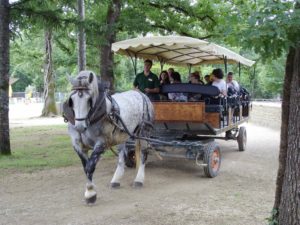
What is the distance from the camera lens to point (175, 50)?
10.6 m

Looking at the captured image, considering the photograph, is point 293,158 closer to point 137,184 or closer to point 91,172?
point 91,172

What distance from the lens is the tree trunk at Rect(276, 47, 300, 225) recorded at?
4.35 m

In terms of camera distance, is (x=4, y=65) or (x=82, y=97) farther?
(x=4, y=65)

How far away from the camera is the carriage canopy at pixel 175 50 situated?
28.5ft

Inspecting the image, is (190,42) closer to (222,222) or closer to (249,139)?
(222,222)

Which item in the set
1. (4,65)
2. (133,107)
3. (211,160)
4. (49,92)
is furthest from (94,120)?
(49,92)

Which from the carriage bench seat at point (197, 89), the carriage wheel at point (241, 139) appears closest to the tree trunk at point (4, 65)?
the carriage bench seat at point (197, 89)

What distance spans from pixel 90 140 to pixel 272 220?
3.26m

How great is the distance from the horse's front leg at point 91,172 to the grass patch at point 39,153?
10.8ft

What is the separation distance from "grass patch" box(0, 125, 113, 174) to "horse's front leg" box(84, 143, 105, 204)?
3279 millimetres

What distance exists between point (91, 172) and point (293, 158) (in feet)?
11.1

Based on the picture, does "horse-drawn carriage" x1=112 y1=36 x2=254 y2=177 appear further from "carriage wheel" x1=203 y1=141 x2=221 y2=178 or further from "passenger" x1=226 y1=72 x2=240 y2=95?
"passenger" x1=226 y1=72 x2=240 y2=95

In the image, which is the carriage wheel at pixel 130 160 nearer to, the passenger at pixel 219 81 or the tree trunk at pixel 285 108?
the passenger at pixel 219 81

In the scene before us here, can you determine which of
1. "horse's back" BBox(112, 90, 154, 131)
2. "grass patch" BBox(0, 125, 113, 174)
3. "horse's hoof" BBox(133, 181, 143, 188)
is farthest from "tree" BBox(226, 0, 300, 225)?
"grass patch" BBox(0, 125, 113, 174)
